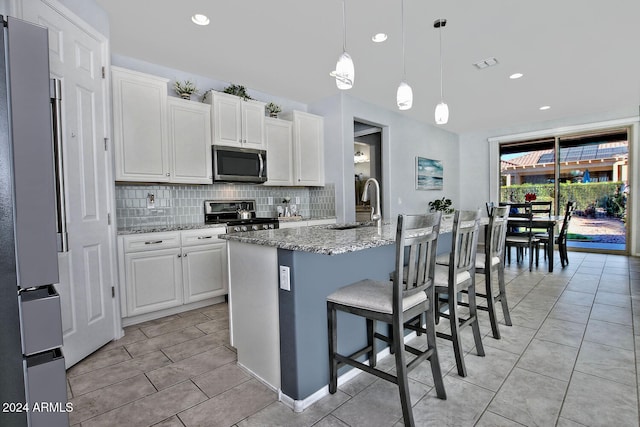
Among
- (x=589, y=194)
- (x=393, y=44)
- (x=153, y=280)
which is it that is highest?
(x=393, y=44)

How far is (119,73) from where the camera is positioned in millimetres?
2945

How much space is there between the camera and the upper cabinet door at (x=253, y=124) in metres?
3.93

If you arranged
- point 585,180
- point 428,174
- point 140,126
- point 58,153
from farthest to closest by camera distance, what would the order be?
point 428,174, point 585,180, point 140,126, point 58,153

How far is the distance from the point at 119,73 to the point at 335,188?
2969 mm

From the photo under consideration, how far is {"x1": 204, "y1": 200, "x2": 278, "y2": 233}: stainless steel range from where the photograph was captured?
12.4 feet

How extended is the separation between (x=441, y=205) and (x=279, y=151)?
4.05m

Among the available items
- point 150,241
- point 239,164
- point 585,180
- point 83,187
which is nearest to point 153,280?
point 150,241

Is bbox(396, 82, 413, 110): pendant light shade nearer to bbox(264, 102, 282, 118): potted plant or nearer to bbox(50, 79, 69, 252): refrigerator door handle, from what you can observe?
bbox(50, 79, 69, 252): refrigerator door handle

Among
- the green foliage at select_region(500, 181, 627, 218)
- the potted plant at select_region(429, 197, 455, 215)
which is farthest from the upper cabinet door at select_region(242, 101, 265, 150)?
the green foliage at select_region(500, 181, 627, 218)

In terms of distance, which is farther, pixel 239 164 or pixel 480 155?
pixel 480 155

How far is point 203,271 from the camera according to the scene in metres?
3.35

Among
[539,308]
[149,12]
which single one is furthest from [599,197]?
[149,12]

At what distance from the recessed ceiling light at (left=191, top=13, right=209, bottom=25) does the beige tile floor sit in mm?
2764

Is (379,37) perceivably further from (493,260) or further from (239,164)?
(493,260)
